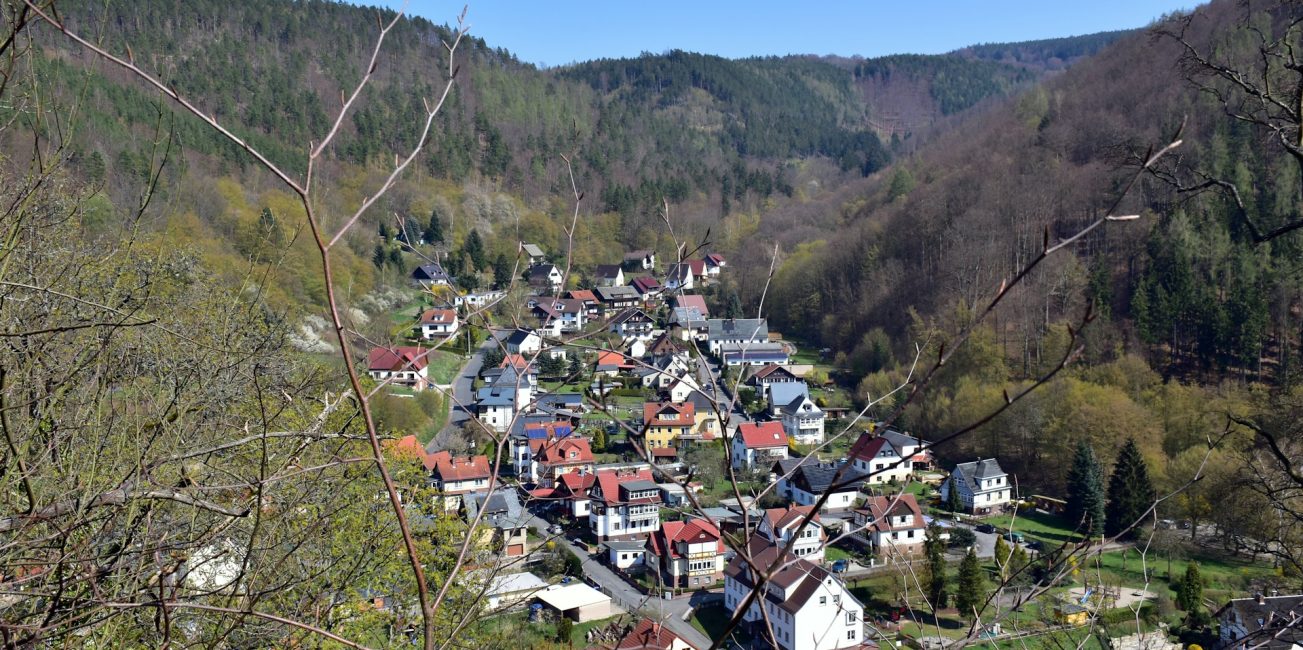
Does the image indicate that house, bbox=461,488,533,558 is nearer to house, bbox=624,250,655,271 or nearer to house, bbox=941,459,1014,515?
house, bbox=941,459,1014,515

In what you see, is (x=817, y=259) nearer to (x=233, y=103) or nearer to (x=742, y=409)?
(x=742, y=409)

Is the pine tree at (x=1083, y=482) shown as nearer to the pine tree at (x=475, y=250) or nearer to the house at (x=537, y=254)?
the pine tree at (x=475, y=250)

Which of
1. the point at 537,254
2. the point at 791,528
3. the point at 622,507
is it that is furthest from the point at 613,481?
the point at 537,254

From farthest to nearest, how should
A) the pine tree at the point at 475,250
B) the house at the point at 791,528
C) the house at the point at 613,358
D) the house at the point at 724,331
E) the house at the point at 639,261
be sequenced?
the house at the point at 639,261
the pine tree at the point at 475,250
the house at the point at 724,331
the house at the point at 613,358
the house at the point at 791,528

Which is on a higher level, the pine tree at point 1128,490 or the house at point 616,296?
the house at point 616,296

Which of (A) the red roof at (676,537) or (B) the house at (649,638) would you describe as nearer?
(B) the house at (649,638)

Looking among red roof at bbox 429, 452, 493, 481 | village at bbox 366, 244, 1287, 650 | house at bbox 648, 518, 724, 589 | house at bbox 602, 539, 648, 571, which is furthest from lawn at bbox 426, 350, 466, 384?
house at bbox 648, 518, 724, 589

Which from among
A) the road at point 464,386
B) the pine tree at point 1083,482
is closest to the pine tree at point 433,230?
the road at point 464,386
